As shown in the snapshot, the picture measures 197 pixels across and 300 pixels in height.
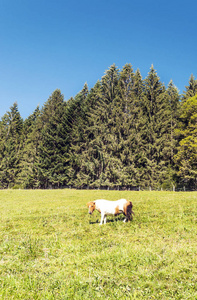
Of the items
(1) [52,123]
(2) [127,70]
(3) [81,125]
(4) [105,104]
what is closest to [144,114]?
(4) [105,104]

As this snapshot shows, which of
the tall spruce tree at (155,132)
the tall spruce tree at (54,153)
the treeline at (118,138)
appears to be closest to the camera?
the treeline at (118,138)

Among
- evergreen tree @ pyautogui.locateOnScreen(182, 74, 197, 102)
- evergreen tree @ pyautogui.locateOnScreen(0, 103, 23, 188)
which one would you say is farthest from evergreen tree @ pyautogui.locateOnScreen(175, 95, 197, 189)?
evergreen tree @ pyautogui.locateOnScreen(0, 103, 23, 188)

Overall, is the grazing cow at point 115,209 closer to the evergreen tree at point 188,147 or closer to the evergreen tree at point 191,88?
the evergreen tree at point 188,147

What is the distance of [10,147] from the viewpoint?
60500 mm

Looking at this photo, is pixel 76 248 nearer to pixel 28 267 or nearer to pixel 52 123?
pixel 28 267

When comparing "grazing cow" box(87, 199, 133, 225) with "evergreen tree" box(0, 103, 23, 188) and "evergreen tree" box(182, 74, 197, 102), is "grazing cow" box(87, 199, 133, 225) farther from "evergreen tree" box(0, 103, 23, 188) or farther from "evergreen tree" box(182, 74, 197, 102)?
"evergreen tree" box(0, 103, 23, 188)

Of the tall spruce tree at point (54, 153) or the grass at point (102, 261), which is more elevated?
the tall spruce tree at point (54, 153)

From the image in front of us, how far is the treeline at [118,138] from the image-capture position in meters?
36.8

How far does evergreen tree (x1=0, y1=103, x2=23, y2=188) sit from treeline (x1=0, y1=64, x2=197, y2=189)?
0.56 meters

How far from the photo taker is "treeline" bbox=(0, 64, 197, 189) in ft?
121

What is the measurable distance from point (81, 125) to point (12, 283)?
44.9 metres

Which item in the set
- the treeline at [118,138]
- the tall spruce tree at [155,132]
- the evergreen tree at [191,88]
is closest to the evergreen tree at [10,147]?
the treeline at [118,138]

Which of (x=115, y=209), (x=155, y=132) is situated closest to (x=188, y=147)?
(x=155, y=132)

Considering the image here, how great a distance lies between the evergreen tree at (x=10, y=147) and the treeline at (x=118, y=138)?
22.0 inches
